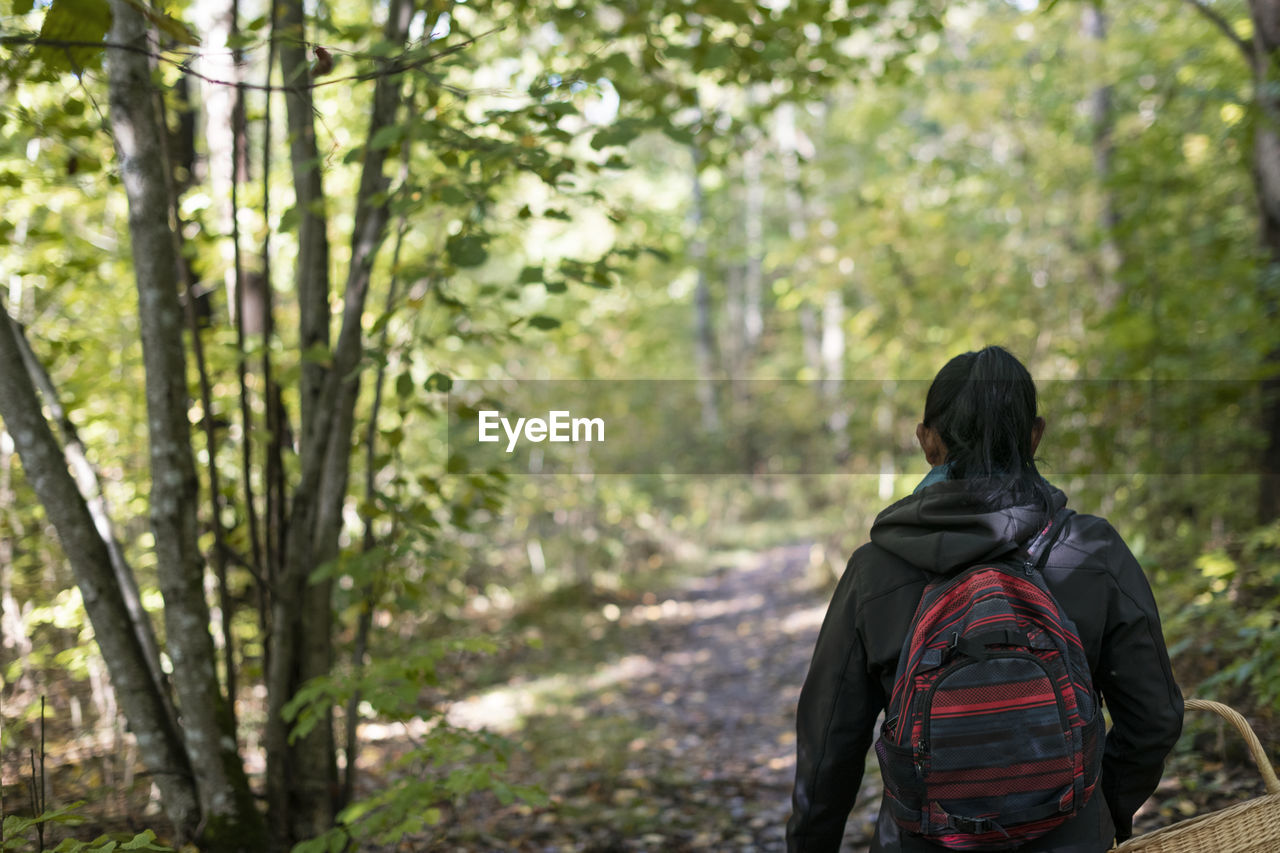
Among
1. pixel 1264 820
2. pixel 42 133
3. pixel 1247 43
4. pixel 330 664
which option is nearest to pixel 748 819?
pixel 330 664

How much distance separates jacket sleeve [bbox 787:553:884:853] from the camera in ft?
5.65

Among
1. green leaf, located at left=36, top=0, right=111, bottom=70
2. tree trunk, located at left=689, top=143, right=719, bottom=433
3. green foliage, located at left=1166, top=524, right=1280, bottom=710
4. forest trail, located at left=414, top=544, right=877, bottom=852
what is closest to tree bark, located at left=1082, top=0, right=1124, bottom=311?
green foliage, located at left=1166, top=524, right=1280, bottom=710

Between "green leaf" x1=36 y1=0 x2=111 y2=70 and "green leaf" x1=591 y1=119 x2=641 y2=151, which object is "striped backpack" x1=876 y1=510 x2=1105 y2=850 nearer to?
"green leaf" x1=36 y1=0 x2=111 y2=70

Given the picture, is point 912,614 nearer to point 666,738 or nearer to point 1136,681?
point 1136,681

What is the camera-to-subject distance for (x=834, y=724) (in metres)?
1.73

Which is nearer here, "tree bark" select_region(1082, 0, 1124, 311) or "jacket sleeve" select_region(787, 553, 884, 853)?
"jacket sleeve" select_region(787, 553, 884, 853)

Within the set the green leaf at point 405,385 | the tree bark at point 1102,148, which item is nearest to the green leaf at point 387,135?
the green leaf at point 405,385

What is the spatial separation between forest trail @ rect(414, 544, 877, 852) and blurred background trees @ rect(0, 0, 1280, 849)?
2.75ft

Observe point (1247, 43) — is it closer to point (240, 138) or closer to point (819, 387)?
point (240, 138)

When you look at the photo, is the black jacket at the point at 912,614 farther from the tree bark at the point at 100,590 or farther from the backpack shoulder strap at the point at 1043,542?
the tree bark at the point at 100,590

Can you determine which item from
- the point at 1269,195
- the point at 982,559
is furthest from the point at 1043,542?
the point at 1269,195

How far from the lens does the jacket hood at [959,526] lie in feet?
5.13

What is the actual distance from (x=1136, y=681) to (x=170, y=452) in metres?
2.79

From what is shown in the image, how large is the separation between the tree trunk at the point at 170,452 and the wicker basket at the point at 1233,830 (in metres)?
2.67
